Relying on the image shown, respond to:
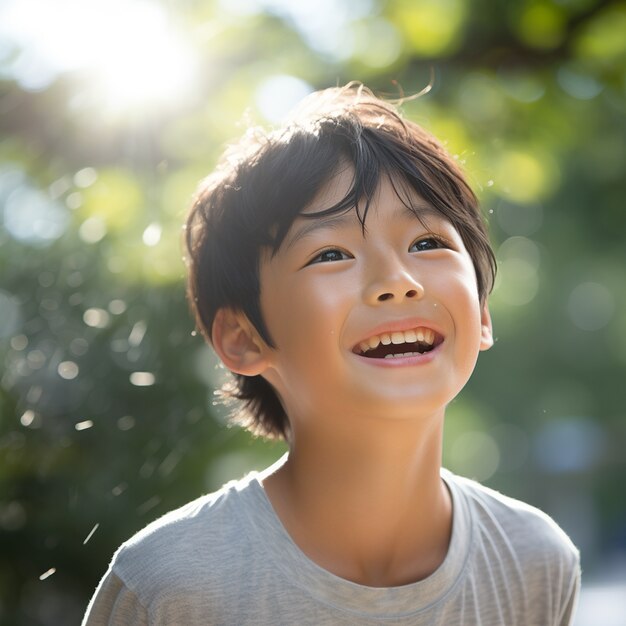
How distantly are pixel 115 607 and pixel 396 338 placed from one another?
21.5 inches

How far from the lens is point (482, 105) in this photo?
3.34m

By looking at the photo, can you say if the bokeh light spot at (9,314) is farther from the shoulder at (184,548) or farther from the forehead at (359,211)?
the forehead at (359,211)

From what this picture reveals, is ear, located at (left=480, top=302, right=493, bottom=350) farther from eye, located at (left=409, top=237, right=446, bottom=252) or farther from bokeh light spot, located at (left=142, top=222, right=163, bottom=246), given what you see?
bokeh light spot, located at (left=142, top=222, right=163, bottom=246)

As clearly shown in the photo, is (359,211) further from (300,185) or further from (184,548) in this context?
(184,548)

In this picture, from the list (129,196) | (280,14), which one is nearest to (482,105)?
(280,14)

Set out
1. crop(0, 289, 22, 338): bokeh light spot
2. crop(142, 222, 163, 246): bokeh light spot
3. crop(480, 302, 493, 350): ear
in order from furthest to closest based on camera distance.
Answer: crop(142, 222, 163, 246): bokeh light spot < crop(0, 289, 22, 338): bokeh light spot < crop(480, 302, 493, 350): ear

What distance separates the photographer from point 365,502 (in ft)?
4.95

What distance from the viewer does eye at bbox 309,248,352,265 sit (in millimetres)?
1423

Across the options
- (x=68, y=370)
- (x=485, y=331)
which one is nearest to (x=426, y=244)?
(x=485, y=331)

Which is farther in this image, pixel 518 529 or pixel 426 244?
pixel 518 529

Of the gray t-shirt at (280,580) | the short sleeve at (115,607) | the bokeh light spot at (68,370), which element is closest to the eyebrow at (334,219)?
the gray t-shirt at (280,580)

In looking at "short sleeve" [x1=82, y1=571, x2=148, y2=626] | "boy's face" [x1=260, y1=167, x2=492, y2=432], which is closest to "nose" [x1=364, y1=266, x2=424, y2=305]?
"boy's face" [x1=260, y1=167, x2=492, y2=432]

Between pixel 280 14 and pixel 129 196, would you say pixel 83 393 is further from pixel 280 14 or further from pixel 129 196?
pixel 280 14

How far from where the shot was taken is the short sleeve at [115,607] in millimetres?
1411
